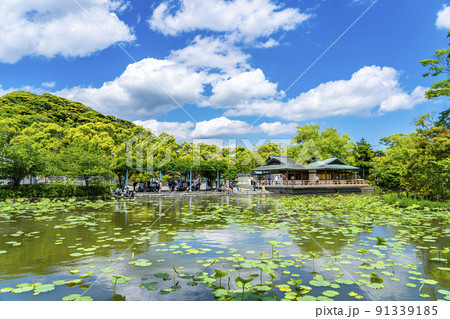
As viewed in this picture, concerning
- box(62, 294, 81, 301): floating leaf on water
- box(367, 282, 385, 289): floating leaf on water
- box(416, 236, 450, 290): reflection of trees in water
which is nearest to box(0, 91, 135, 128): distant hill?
box(62, 294, 81, 301): floating leaf on water

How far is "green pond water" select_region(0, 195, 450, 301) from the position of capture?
3.43 metres

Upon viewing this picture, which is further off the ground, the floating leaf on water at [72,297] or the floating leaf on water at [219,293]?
the floating leaf on water at [219,293]

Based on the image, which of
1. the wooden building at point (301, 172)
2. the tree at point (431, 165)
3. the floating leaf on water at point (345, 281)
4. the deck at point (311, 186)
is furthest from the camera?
the wooden building at point (301, 172)

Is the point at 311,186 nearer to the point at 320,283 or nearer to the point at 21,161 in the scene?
the point at 21,161

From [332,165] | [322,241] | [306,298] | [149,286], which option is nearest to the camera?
[306,298]

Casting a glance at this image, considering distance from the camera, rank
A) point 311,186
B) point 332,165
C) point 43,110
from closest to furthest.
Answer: point 311,186, point 332,165, point 43,110

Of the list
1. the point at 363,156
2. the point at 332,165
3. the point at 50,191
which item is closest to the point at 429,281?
the point at 50,191

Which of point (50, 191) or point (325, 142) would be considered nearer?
point (50, 191)

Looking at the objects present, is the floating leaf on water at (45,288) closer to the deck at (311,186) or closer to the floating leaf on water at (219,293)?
the floating leaf on water at (219,293)

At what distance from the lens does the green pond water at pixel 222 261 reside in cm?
343

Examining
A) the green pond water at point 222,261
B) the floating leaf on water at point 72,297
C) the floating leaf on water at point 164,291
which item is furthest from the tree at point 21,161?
the floating leaf on water at point 164,291

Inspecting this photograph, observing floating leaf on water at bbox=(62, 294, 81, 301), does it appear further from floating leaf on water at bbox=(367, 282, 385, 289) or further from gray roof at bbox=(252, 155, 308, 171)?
gray roof at bbox=(252, 155, 308, 171)

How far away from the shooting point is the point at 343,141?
4512 centimetres

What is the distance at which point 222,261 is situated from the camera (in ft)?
15.6
